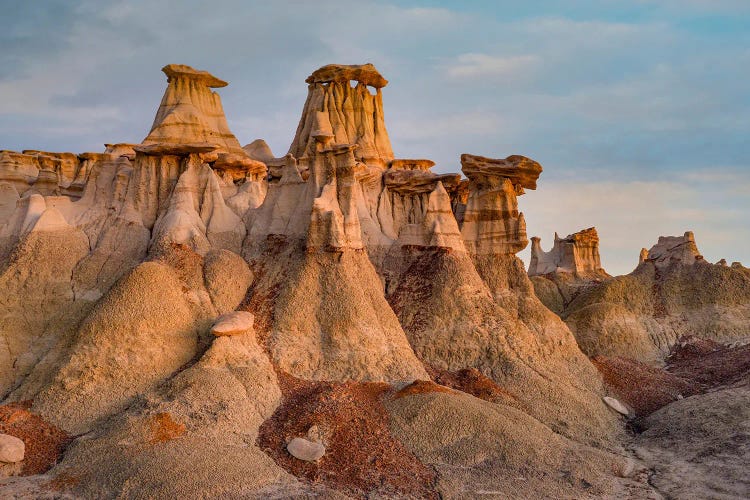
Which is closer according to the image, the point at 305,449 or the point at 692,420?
the point at 305,449

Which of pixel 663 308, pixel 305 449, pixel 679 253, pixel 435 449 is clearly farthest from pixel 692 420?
pixel 679 253

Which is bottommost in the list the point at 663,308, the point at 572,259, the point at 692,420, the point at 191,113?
the point at 692,420

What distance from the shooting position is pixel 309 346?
26.8m

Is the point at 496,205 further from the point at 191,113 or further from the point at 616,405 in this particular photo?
the point at 191,113

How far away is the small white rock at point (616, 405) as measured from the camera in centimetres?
3095

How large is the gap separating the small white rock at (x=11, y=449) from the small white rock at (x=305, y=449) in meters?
7.45

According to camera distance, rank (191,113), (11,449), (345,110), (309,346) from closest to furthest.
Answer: (11,449)
(309,346)
(191,113)
(345,110)

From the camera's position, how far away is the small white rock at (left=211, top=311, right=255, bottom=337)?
2447 centimetres

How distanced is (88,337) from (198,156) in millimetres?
12551

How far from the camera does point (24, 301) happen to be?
26906mm

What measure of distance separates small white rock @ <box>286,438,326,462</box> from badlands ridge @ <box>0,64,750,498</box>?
A: 6 centimetres

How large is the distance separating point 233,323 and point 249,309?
3.24 m

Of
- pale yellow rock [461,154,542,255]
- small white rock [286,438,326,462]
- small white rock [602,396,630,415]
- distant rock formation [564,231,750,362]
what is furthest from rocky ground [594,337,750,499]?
small white rock [286,438,326,462]

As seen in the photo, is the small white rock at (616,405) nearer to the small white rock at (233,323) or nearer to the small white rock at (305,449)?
the small white rock at (305,449)
